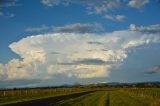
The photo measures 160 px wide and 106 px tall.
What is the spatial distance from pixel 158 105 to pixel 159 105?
0.32 meters

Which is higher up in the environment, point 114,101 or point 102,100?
point 102,100

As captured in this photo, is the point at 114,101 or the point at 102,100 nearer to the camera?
the point at 114,101

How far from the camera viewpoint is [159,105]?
3931cm

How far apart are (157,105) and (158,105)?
0.50 feet

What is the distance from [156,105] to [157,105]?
0.58 feet

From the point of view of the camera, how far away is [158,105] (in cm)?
3962

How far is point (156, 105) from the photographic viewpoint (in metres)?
39.9

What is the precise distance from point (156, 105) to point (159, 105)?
635 millimetres

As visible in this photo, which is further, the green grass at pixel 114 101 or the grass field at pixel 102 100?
the grass field at pixel 102 100

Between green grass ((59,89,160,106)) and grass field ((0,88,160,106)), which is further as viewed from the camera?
grass field ((0,88,160,106))

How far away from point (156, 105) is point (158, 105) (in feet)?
1.08
